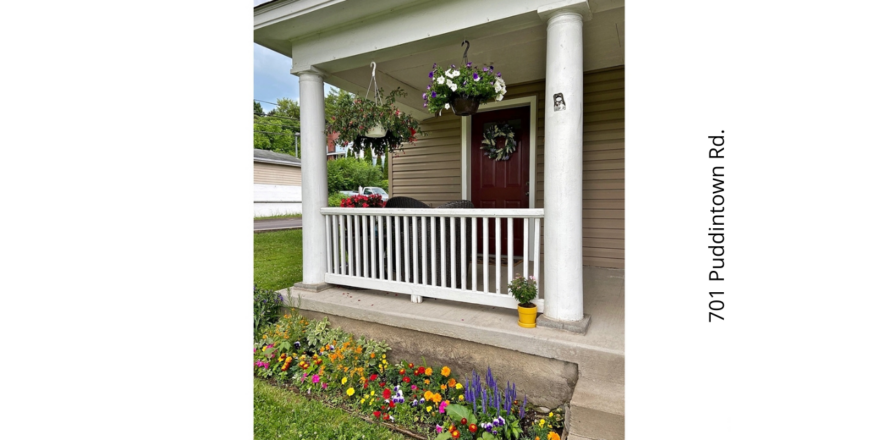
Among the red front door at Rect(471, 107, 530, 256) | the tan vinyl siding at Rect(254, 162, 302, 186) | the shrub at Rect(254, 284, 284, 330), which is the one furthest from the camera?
the tan vinyl siding at Rect(254, 162, 302, 186)

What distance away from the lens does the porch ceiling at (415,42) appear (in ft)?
8.21

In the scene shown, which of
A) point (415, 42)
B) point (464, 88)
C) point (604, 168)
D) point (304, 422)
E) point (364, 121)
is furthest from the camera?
point (604, 168)

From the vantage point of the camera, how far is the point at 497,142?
4.26m

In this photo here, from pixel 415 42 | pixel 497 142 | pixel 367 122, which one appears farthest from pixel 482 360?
pixel 497 142

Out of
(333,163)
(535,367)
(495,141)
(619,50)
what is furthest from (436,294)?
(333,163)

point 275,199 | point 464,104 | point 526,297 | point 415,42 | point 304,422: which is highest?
point 415,42

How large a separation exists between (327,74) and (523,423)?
9.77 ft

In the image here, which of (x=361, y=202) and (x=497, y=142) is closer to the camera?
(x=361, y=202)

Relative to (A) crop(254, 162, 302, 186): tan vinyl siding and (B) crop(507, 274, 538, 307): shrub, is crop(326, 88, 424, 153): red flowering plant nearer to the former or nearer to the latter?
(B) crop(507, 274, 538, 307): shrub

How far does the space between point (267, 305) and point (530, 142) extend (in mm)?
3001

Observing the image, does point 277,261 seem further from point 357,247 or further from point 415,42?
point 415,42

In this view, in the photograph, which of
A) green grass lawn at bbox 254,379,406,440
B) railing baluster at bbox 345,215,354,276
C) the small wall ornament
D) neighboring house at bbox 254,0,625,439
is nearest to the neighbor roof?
neighboring house at bbox 254,0,625,439

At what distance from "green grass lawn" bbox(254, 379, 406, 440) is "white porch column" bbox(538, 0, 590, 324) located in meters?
1.20

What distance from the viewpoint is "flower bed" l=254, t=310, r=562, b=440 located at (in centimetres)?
188
